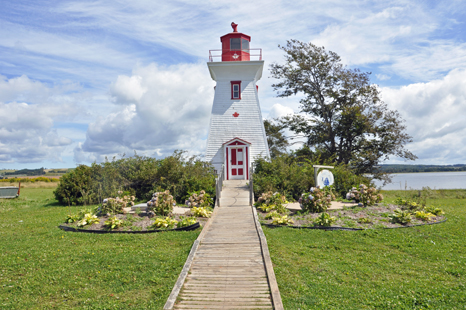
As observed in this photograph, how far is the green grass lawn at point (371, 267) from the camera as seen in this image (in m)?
5.37

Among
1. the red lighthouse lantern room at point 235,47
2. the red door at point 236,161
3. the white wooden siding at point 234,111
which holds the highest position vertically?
the red lighthouse lantern room at point 235,47

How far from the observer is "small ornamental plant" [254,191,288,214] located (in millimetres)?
11828

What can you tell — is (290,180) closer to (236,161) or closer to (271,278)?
(236,161)

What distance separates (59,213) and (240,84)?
13269mm

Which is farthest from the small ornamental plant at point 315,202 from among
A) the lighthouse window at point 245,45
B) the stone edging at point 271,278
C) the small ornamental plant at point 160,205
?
the lighthouse window at point 245,45

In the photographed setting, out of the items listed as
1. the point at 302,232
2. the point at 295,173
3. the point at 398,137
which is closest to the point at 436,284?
the point at 302,232

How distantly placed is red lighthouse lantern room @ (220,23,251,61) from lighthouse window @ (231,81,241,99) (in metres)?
1.60

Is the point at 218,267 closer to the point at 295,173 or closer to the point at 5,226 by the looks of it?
the point at 5,226

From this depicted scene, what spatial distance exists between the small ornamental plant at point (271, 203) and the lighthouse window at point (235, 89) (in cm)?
994

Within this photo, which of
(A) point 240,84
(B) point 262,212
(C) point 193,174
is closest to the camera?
(B) point 262,212

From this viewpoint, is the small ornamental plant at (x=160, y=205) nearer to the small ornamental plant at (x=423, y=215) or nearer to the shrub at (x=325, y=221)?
the shrub at (x=325, y=221)

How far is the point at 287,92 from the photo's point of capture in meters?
26.8

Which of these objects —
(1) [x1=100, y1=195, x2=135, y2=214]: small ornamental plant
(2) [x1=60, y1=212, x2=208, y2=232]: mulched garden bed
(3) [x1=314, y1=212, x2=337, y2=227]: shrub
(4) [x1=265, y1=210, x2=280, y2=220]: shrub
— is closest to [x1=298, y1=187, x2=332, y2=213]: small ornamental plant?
(4) [x1=265, y1=210, x2=280, y2=220]: shrub

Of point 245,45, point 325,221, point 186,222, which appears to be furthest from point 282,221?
point 245,45
